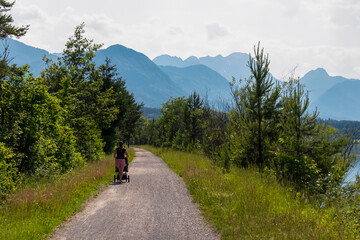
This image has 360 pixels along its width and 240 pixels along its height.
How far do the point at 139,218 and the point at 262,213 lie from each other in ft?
11.0

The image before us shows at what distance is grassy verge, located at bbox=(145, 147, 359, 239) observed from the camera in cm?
542

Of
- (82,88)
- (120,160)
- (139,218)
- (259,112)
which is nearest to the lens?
(139,218)

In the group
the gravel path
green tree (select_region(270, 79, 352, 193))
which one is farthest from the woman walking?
green tree (select_region(270, 79, 352, 193))

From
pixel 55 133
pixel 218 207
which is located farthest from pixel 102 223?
pixel 55 133

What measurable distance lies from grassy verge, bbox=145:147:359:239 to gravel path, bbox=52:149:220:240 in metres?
0.51

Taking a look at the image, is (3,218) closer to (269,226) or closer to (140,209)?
(140,209)

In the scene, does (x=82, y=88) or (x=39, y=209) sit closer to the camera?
(x=39, y=209)

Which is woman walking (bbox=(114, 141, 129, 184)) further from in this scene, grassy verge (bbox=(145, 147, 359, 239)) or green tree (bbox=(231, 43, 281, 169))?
green tree (bbox=(231, 43, 281, 169))

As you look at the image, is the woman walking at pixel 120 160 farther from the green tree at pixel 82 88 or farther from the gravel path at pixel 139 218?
the green tree at pixel 82 88

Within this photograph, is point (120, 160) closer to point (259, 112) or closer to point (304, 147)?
point (259, 112)

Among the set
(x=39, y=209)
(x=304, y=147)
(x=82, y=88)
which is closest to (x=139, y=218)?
(x=39, y=209)

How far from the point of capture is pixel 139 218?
725 cm

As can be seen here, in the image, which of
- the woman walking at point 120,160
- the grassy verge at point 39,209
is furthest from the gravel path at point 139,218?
Answer: the woman walking at point 120,160

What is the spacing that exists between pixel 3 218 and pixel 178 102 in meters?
41.3
